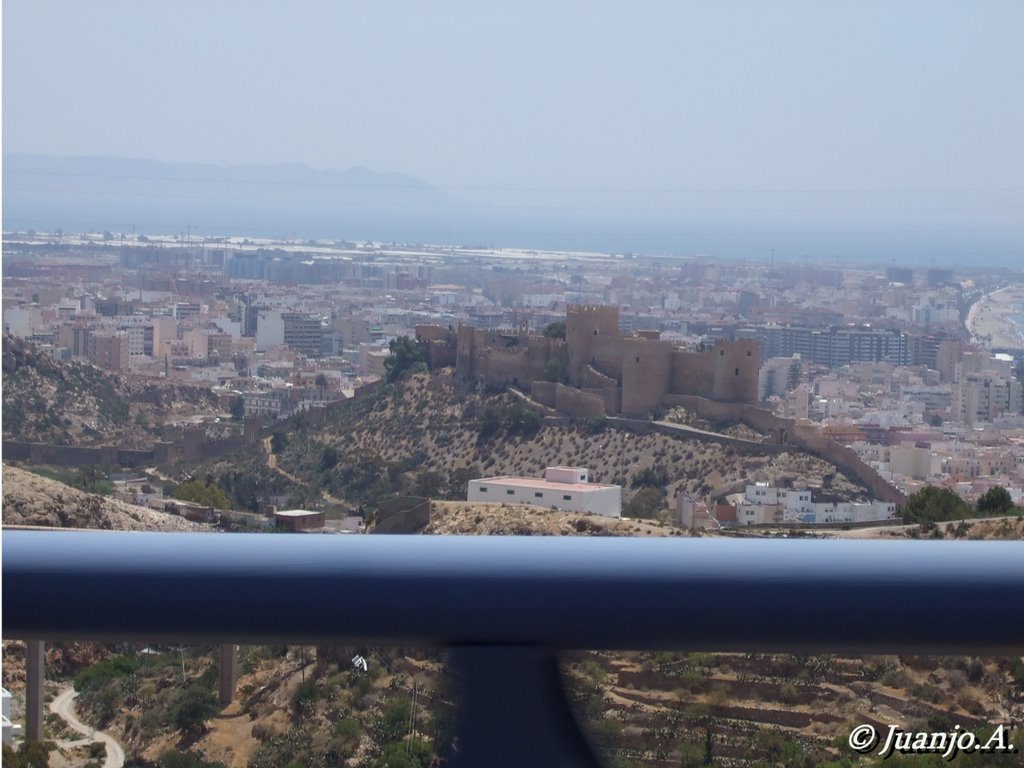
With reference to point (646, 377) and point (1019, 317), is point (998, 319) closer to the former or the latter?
point (1019, 317)

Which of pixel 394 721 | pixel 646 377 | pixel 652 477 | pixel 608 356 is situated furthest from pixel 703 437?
pixel 394 721

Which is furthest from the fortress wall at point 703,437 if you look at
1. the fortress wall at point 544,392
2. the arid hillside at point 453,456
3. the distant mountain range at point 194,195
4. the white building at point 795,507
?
the distant mountain range at point 194,195

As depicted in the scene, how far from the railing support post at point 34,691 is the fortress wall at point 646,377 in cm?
2257

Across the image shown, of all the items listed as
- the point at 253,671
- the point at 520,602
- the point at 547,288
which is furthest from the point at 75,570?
the point at 547,288

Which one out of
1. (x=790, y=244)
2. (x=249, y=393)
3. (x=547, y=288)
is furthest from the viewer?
(x=790, y=244)

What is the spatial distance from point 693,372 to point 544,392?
290cm

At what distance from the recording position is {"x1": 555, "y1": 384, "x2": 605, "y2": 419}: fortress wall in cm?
2370

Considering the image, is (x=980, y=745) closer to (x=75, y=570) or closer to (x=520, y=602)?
(x=520, y=602)

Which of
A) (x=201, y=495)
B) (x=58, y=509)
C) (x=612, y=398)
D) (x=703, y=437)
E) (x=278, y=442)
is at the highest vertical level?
(x=58, y=509)

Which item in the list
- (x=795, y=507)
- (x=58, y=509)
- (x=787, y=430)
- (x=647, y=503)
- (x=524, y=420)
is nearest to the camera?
(x=58, y=509)

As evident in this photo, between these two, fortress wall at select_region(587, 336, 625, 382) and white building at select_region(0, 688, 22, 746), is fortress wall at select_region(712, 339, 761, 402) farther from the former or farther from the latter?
white building at select_region(0, 688, 22, 746)

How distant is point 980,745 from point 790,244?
5875 cm

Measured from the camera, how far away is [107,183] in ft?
197

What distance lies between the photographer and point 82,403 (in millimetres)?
26531
